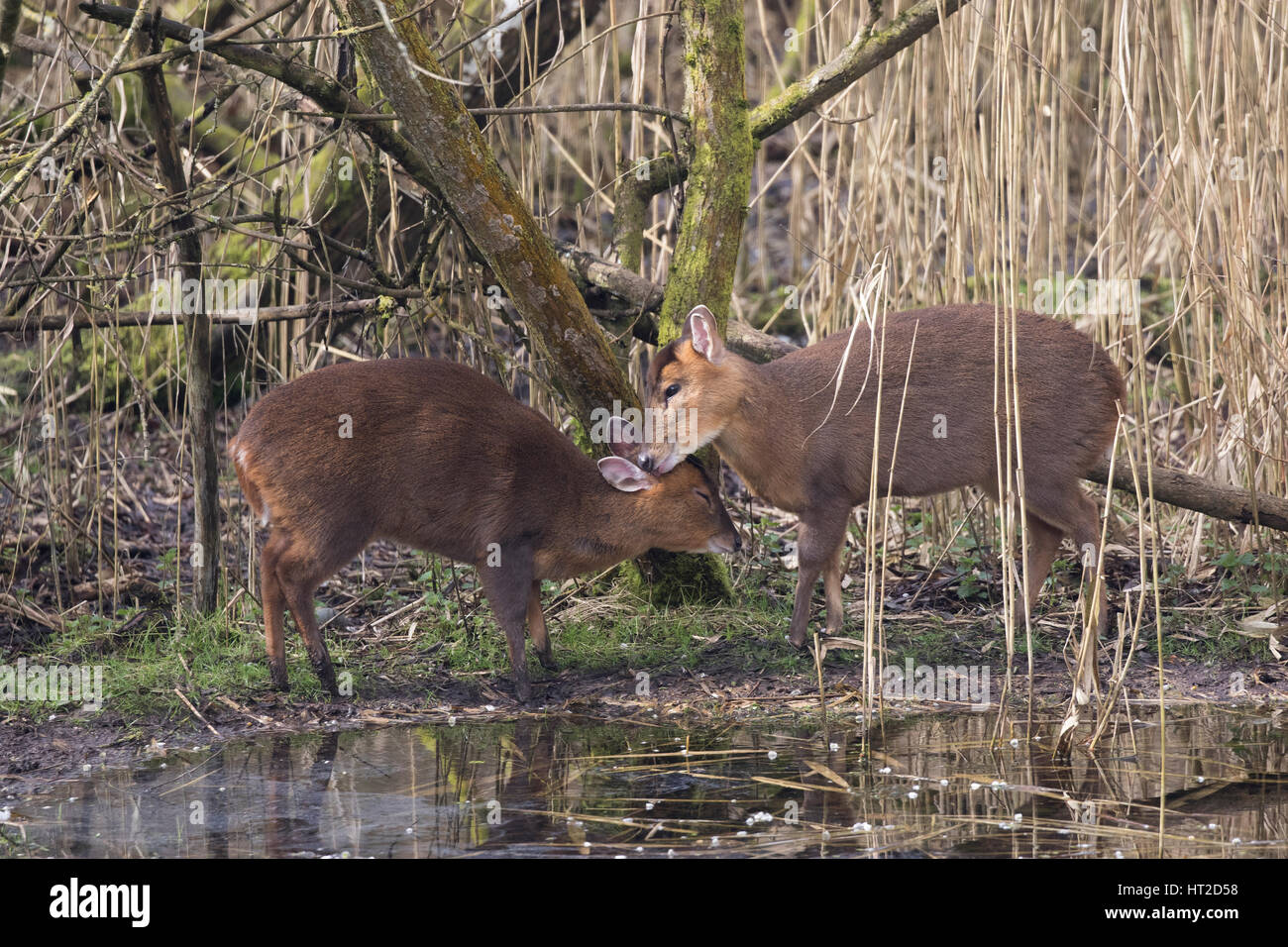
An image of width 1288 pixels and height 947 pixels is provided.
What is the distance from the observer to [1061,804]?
158 inches

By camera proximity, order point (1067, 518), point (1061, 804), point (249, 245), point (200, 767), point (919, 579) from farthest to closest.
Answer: point (249, 245) < point (919, 579) < point (1067, 518) < point (200, 767) < point (1061, 804)

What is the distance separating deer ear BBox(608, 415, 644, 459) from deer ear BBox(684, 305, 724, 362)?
0.41 metres

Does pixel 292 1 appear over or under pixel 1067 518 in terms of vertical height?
over

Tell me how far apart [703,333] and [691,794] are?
80.0 inches

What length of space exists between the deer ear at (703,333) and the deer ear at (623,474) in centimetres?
53

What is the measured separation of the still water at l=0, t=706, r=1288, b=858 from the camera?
12.3ft

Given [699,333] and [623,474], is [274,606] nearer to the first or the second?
[623,474]

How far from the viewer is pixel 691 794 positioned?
13.8 feet

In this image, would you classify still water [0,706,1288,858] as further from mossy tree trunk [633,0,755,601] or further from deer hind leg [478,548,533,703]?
mossy tree trunk [633,0,755,601]

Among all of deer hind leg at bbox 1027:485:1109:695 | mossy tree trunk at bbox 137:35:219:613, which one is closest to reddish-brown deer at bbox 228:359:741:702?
mossy tree trunk at bbox 137:35:219:613
